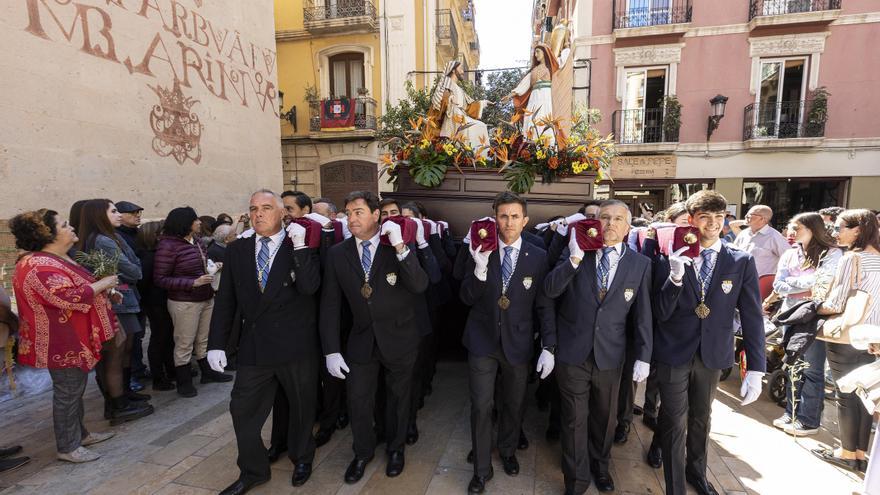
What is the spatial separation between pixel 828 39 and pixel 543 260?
16207mm

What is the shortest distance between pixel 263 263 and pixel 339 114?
13687 mm

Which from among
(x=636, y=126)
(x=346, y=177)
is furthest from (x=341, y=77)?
(x=636, y=126)

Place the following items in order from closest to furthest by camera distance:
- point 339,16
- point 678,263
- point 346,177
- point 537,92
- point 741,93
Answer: point 678,263, point 537,92, point 741,93, point 339,16, point 346,177

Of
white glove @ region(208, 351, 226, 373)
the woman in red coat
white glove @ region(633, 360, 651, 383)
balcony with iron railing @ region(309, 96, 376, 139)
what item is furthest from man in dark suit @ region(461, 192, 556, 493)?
balcony with iron railing @ region(309, 96, 376, 139)

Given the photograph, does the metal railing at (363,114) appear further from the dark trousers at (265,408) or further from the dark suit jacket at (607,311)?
the dark suit jacket at (607,311)

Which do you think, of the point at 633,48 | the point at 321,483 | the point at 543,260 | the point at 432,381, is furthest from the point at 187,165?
the point at 633,48

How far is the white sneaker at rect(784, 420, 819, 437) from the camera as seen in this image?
3.83 metres

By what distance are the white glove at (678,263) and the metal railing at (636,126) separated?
41.2 ft

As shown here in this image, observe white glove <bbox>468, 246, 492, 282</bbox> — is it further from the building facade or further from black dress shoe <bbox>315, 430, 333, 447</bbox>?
the building facade

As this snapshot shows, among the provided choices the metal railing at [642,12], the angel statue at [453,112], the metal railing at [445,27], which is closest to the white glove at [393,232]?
the angel statue at [453,112]

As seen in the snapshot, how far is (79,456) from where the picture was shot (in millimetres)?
3418

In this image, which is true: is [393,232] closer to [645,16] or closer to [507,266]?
[507,266]

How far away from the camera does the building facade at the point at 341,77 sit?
15.3m

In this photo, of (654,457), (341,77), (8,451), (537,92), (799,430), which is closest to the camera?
(654,457)
